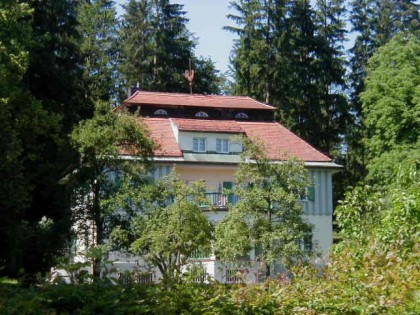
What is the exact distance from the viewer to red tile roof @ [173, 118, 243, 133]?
127ft

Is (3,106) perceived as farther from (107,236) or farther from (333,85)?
(333,85)

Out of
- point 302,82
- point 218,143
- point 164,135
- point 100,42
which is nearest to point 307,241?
point 218,143

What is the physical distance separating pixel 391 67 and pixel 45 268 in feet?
76.3

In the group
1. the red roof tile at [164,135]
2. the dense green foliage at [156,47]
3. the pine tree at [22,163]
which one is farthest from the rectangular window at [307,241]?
the dense green foliage at [156,47]

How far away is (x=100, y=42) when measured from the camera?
52.0m

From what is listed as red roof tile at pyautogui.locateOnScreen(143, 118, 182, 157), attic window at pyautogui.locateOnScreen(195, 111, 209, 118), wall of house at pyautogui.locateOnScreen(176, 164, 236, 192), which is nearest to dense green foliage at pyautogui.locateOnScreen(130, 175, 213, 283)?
red roof tile at pyautogui.locateOnScreen(143, 118, 182, 157)

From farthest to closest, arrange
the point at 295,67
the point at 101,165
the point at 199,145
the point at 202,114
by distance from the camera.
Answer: the point at 295,67 < the point at 202,114 < the point at 199,145 < the point at 101,165

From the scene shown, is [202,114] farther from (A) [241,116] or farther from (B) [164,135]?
(B) [164,135]

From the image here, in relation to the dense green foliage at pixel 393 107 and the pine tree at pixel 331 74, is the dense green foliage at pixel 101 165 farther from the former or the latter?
the pine tree at pixel 331 74

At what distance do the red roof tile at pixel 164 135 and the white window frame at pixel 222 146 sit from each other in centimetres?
222

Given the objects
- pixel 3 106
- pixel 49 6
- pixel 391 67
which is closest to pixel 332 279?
pixel 3 106

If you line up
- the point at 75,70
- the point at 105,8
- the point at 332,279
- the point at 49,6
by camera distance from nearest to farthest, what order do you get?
the point at 332,279 → the point at 49,6 → the point at 75,70 → the point at 105,8

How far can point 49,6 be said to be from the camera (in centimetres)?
3378

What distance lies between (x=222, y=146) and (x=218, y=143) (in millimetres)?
264
